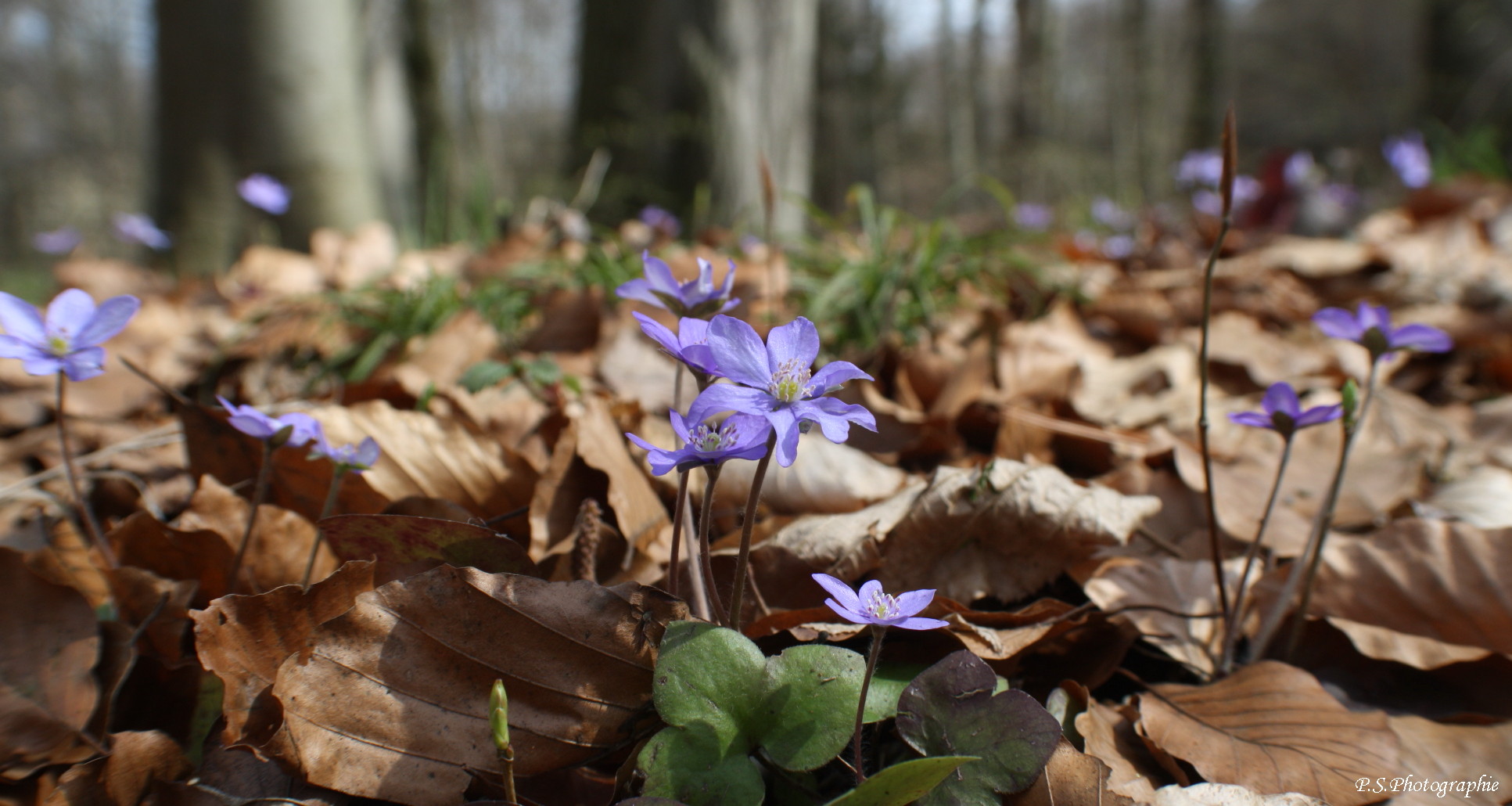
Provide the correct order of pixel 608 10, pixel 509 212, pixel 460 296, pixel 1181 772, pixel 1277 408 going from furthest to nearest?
pixel 608 10 < pixel 509 212 < pixel 460 296 < pixel 1277 408 < pixel 1181 772

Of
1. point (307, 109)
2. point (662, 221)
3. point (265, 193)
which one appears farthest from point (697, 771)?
point (307, 109)

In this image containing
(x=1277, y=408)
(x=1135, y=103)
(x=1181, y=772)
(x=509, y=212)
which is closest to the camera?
(x=1181, y=772)

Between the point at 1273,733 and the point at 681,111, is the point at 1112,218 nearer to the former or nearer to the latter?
the point at 681,111

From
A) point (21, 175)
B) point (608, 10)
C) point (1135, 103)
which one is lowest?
point (21, 175)

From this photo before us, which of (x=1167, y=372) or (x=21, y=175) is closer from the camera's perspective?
(x=1167, y=372)

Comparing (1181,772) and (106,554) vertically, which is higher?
(106,554)

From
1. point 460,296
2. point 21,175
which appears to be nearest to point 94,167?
point 21,175

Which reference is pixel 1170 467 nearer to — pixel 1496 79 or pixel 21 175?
pixel 1496 79
